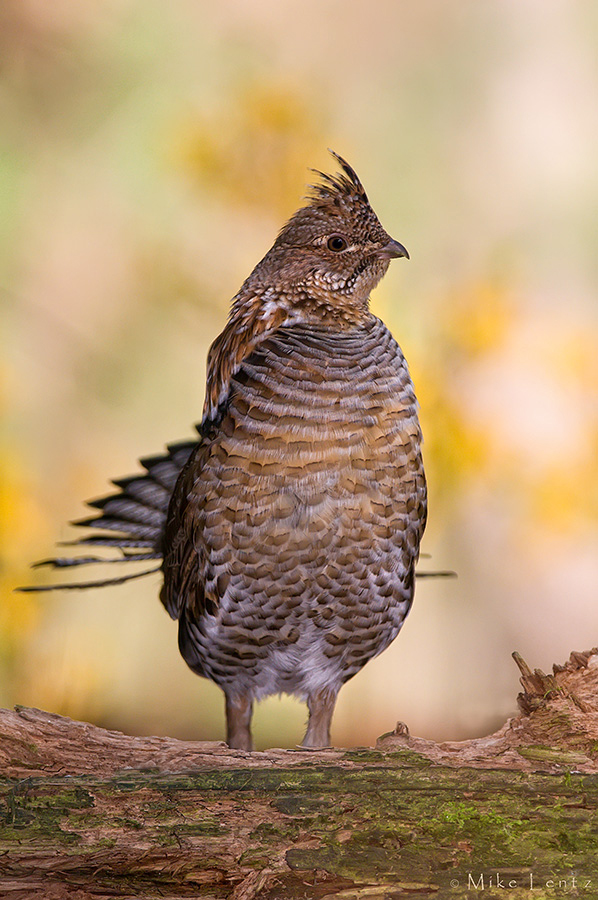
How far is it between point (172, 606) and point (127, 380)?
1467 mm

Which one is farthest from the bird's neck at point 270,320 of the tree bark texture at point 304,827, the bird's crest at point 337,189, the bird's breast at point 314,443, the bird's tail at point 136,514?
the tree bark texture at point 304,827

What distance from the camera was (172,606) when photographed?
2783 millimetres

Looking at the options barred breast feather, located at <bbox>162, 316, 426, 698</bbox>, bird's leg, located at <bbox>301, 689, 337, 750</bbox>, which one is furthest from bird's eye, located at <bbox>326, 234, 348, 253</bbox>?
bird's leg, located at <bbox>301, 689, 337, 750</bbox>

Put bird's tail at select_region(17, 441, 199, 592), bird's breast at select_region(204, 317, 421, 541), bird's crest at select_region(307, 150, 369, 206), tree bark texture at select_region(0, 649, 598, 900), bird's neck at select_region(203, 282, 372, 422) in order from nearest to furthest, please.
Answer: tree bark texture at select_region(0, 649, 598, 900), bird's breast at select_region(204, 317, 421, 541), bird's neck at select_region(203, 282, 372, 422), bird's crest at select_region(307, 150, 369, 206), bird's tail at select_region(17, 441, 199, 592)

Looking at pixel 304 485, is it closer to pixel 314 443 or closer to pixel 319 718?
pixel 314 443

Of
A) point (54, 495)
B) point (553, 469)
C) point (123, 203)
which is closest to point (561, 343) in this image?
point (553, 469)

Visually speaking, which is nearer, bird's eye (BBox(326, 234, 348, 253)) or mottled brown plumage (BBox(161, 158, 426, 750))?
mottled brown plumage (BBox(161, 158, 426, 750))

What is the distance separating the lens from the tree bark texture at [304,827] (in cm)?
179

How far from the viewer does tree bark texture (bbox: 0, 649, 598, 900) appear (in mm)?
1785

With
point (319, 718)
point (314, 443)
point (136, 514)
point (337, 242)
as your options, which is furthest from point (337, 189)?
point (319, 718)

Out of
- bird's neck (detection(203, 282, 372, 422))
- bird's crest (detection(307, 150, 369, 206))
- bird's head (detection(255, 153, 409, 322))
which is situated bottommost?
bird's neck (detection(203, 282, 372, 422))

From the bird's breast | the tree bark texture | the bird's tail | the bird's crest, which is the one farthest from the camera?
the bird's tail

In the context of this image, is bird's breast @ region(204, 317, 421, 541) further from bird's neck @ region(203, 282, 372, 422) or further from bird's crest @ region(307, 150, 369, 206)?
Result: bird's crest @ region(307, 150, 369, 206)

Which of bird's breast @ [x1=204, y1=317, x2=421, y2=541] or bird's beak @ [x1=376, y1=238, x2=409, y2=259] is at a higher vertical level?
bird's beak @ [x1=376, y1=238, x2=409, y2=259]
